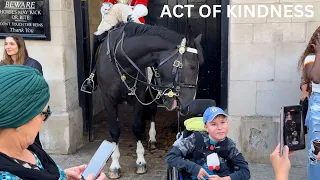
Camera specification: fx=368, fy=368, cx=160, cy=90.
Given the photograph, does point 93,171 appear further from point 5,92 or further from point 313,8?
point 313,8

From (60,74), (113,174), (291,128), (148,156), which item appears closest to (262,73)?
(148,156)

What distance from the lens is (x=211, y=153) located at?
2.86m

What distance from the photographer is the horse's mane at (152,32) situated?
4.18 m

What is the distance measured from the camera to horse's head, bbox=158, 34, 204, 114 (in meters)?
4.02

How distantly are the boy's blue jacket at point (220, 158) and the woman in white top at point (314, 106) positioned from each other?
0.69 m

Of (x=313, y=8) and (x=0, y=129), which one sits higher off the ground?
(x=313, y=8)

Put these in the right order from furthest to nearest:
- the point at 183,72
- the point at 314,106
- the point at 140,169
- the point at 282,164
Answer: the point at 140,169 → the point at 183,72 → the point at 314,106 → the point at 282,164

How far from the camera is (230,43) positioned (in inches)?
190

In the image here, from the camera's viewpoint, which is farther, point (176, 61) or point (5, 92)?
point (176, 61)

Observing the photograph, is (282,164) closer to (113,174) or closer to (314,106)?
(314,106)

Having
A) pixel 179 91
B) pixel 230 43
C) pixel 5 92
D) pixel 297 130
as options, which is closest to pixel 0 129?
pixel 5 92

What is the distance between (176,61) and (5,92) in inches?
115

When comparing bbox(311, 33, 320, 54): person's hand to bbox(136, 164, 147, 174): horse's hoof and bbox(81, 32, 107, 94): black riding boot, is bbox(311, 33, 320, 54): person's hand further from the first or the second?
bbox(81, 32, 107, 94): black riding boot

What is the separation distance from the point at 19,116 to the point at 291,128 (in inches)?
53.2
